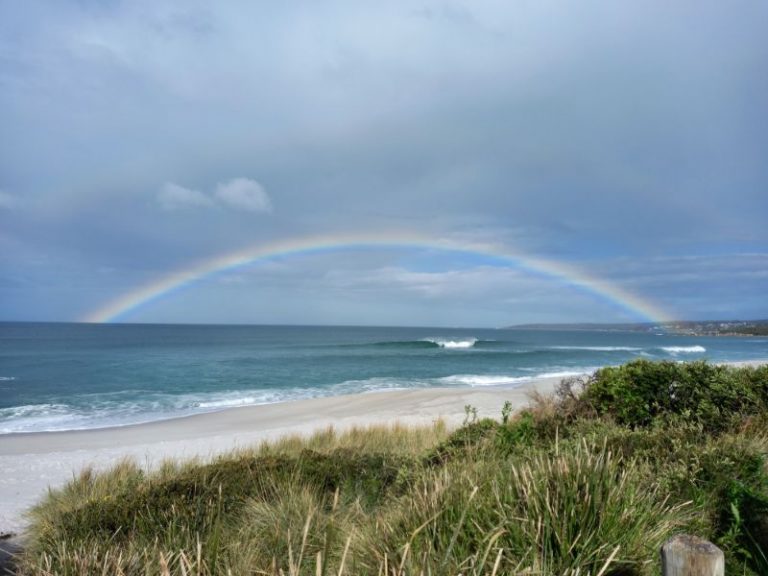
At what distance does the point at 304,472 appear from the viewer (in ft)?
21.6

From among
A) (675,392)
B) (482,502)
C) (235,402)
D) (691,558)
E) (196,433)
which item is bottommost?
(235,402)

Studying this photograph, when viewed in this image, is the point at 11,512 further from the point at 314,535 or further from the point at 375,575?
the point at 375,575

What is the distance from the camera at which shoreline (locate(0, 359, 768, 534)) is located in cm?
1058

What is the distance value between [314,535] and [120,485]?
4093 millimetres

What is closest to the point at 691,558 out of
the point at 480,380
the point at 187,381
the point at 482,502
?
the point at 482,502

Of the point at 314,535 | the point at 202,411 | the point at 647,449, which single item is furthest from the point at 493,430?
the point at 202,411

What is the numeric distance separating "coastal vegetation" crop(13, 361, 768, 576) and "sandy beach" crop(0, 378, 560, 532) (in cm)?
274

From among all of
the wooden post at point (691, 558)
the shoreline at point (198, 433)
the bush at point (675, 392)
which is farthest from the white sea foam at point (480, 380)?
the wooden post at point (691, 558)

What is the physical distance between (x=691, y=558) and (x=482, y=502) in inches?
63.2

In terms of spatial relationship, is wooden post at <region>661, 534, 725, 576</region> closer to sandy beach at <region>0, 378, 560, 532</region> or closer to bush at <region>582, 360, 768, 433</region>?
bush at <region>582, 360, 768, 433</region>

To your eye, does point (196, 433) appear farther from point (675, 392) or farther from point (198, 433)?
point (675, 392)

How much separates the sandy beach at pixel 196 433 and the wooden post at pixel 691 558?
26.4 feet

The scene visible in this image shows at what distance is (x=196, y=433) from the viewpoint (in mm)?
16438

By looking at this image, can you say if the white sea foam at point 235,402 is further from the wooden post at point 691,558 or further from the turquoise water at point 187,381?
the wooden post at point 691,558
